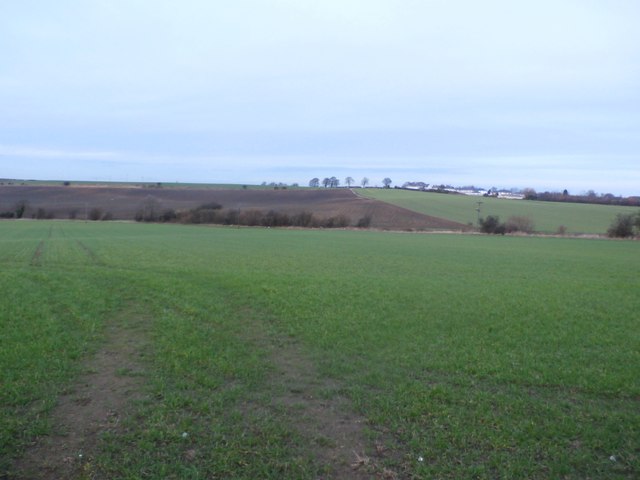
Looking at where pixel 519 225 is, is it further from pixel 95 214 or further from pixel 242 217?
pixel 95 214

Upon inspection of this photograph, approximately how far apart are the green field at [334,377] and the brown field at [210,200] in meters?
65.5

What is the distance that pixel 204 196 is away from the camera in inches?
4358

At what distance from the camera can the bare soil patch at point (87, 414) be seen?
552cm

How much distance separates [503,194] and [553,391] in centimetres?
14902

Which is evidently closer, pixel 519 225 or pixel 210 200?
pixel 519 225

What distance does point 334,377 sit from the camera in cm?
863

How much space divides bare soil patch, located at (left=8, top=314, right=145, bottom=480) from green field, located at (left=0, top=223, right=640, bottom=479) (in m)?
0.10

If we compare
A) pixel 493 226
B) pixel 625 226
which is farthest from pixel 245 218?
pixel 625 226

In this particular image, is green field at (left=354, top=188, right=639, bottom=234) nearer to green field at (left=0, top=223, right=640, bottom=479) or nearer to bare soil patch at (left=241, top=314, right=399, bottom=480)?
green field at (left=0, top=223, right=640, bottom=479)

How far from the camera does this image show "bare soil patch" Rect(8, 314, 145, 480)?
5.52m

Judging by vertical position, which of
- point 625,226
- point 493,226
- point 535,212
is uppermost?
point 535,212

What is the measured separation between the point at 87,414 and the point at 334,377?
12.3ft

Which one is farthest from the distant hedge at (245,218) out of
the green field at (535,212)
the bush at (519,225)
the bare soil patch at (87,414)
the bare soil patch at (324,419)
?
the bare soil patch at (87,414)

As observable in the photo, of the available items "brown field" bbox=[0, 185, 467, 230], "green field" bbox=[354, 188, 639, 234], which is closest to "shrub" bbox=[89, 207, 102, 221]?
"brown field" bbox=[0, 185, 467, 230]
